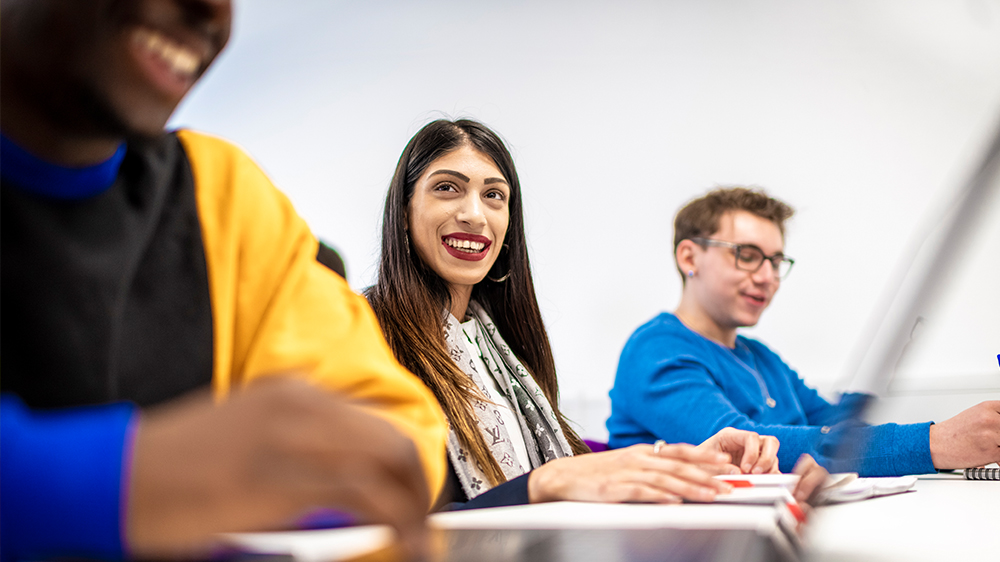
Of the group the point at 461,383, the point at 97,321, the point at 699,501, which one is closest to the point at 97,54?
the point at 97,321

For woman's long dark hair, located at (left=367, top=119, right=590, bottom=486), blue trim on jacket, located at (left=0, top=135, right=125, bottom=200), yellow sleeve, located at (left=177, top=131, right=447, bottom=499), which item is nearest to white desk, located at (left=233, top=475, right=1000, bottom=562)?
yellow sleeve, located at (left=177, top=131, right=447, bottom=499)

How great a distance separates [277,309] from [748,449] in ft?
2.43

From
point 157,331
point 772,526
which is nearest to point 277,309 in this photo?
point 157,331

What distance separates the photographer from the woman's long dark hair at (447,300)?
1197mm

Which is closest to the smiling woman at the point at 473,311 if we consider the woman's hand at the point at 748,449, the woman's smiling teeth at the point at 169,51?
the woman's hand at the point at 748,449

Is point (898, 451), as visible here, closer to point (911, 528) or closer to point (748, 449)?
point (748, 449)

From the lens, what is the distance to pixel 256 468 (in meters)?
0.35

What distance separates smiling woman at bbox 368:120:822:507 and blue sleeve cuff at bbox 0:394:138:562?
2.52 feet

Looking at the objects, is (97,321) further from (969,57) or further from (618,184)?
(969,57)

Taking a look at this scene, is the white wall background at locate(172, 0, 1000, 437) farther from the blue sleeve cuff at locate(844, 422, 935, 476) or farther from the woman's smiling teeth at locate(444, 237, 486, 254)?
the woman's smiling teeth at locate(444, 237, 486, 254)

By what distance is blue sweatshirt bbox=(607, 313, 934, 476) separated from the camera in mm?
1258

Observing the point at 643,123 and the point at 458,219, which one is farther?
the point at 643,123

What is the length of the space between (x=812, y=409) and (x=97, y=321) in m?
1.96

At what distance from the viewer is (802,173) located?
2693 millimetres
